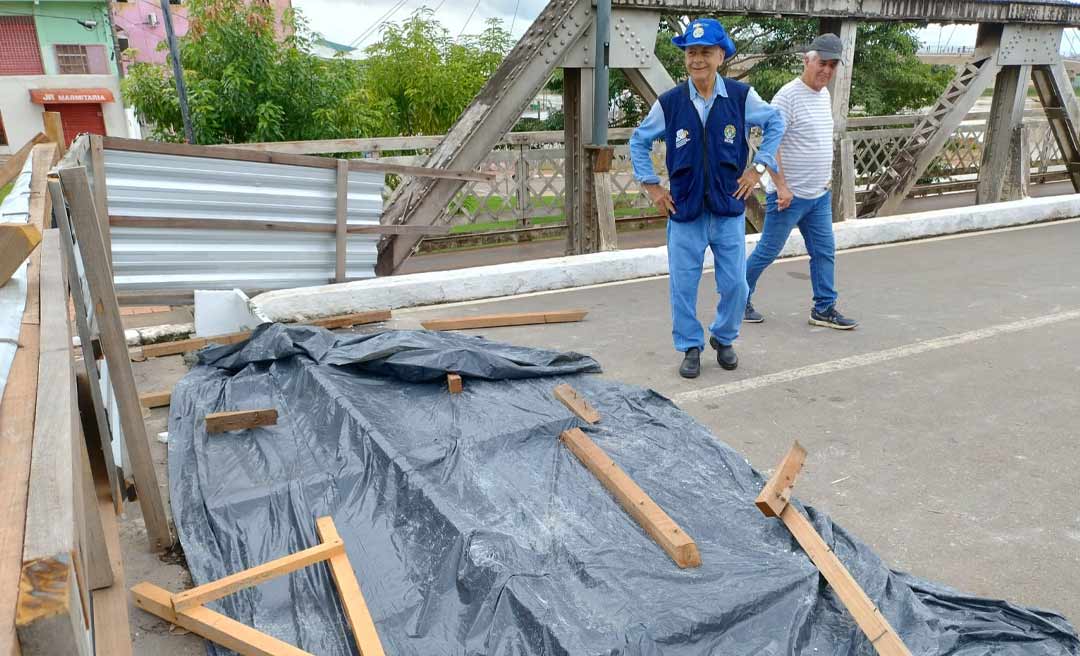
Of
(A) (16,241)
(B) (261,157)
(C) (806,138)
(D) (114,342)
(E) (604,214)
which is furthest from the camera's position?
(E) (604,214)

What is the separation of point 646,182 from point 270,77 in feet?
26.7

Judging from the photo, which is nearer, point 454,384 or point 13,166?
point 454,384

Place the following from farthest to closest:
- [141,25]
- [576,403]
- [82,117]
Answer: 1. [141,25]
2. [82,117]
3. [576,403]

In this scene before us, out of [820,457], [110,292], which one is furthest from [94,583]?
[820,457]

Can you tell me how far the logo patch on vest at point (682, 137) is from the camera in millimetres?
4715

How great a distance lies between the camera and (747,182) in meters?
4.75

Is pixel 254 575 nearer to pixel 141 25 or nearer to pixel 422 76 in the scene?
pixel 422 76

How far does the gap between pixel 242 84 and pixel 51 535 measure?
11.0 m

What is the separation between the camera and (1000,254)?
865cm

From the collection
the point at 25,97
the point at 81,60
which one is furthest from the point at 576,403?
the point at 81,60

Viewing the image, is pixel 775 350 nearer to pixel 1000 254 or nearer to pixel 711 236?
pixel 711 236

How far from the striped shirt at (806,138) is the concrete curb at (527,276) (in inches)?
84.6

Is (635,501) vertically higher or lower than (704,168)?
lower

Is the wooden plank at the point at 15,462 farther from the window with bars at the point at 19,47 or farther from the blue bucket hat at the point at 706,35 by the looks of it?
the window with bars at the point at 19,47
